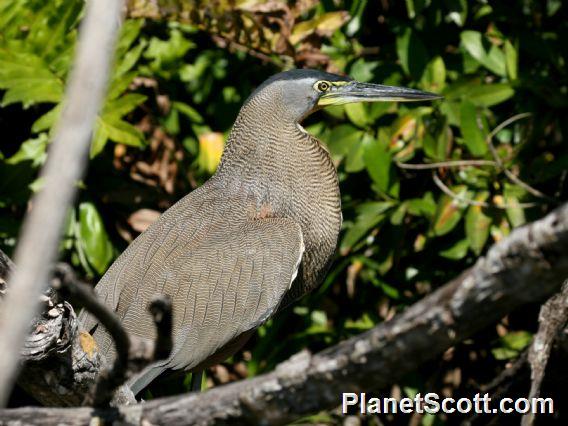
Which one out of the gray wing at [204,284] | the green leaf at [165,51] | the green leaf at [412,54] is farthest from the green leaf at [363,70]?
the gray wing at [204,284]

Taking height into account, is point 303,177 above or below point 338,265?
above

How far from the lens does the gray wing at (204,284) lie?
309cm

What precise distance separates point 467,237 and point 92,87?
10.8ft

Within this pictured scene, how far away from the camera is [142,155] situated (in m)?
4.41

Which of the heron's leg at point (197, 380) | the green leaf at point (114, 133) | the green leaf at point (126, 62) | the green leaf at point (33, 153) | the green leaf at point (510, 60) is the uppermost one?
the green leaf at point (126, 62)

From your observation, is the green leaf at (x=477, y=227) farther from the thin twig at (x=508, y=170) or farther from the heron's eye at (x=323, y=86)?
the heron's eye at (x=323, y=86)

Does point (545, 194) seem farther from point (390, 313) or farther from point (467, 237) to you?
point (390, 313)

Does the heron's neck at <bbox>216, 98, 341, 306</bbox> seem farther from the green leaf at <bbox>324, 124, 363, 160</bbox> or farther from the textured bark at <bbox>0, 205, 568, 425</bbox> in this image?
the textured bark at <bbox>0, 205, 568, 425</bbox>

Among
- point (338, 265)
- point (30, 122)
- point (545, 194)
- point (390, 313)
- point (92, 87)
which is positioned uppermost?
point (92, 87)

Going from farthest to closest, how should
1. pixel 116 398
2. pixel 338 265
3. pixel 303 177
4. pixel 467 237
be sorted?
pixel 338 265, pixel 467 237, pixel 303 177, pixel 116 398

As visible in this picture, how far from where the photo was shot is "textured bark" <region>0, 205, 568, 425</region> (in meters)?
1.30

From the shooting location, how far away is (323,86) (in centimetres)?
363

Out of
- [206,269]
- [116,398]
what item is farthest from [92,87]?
[206,269]

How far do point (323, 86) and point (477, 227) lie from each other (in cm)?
91
